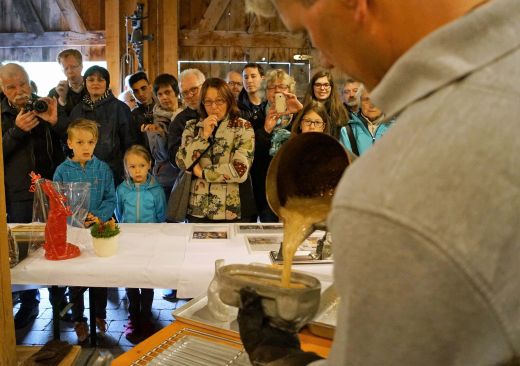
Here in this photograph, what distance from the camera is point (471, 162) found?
0.48m

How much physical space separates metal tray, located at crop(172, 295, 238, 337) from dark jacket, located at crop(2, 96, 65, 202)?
2236mm

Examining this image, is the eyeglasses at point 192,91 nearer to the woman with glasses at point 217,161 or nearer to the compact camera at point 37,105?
the woman with glasses at point 217,161

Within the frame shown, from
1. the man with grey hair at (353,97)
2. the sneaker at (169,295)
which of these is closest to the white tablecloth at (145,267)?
the sneaker at (169,295)

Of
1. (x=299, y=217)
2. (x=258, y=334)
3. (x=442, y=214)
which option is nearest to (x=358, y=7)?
(x=442, y=214)

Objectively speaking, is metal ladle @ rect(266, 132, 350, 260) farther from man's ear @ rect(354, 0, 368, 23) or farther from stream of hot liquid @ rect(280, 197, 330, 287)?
man's ear @ rect(354, 0, 368, 23)

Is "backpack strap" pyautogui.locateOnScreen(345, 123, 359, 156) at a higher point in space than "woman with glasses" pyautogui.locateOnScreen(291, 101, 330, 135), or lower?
lower

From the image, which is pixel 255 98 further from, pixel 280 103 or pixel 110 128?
pixel 110 128

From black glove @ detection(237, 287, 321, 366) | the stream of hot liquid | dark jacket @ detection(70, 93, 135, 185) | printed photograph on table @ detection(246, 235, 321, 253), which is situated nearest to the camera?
black glove @ detection(237, 287, 321, 366)

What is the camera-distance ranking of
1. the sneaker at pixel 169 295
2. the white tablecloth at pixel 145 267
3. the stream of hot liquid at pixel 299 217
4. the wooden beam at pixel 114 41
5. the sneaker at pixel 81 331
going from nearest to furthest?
the stream of hot liquid at pixel 299 217 → the white tablecloth at pixel 145 267 → the sneaker at pixel 81 331 → the sneaker at pixel 169 295 → the wooden beam at pixel 114 41

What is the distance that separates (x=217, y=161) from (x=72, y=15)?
16.2ft

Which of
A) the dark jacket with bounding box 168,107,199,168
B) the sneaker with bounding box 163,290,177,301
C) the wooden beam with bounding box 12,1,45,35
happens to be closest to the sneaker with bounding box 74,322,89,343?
the sneaker with bounding box 163,290,177,301

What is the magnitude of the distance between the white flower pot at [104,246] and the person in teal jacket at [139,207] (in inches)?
34.6

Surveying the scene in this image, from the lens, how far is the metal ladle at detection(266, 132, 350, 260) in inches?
50.4

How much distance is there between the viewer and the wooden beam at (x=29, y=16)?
23.5ft
